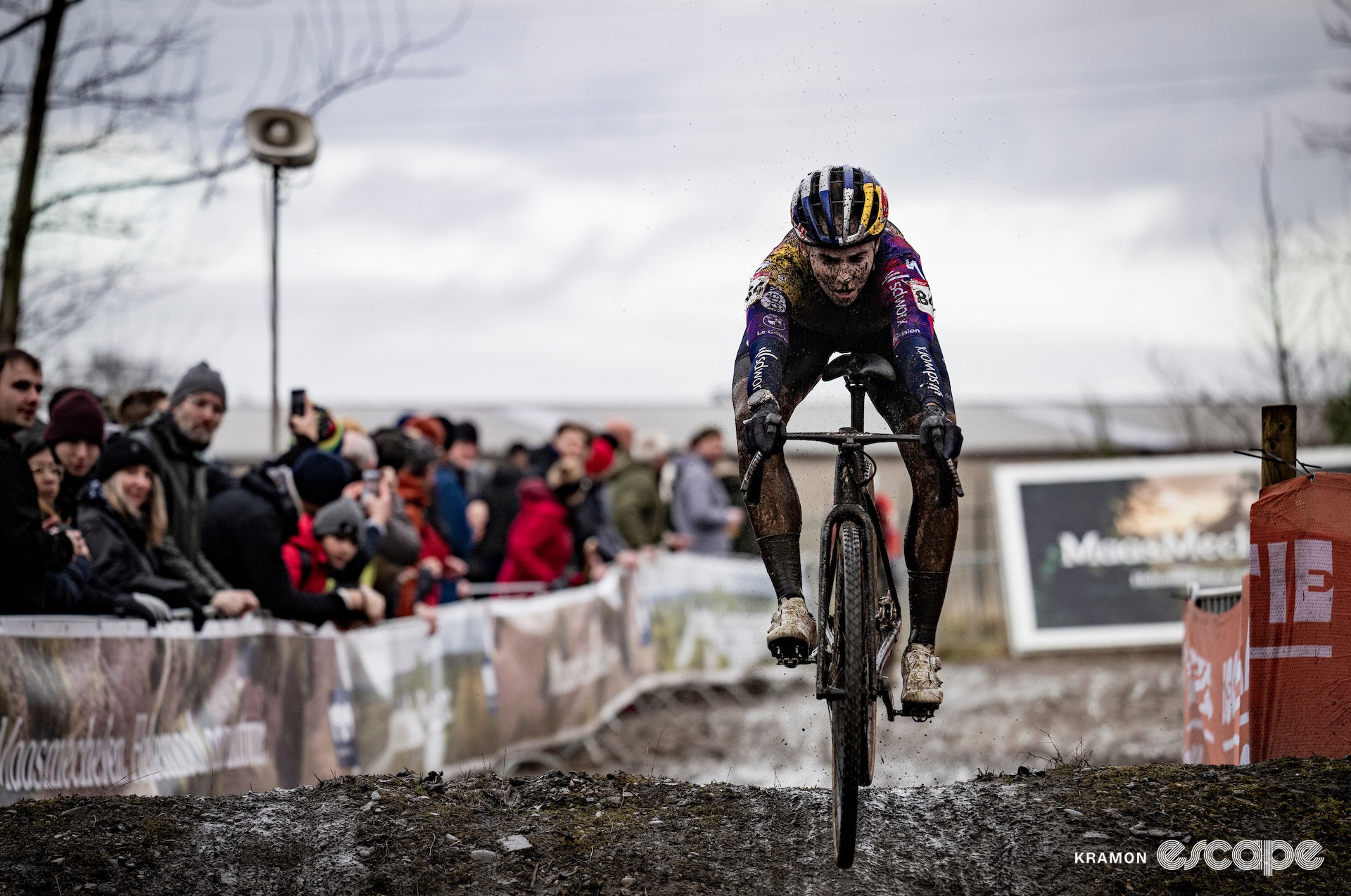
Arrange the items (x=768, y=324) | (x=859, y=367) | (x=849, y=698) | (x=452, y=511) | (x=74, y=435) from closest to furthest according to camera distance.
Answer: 1. (x=849, y=698)
2. (x=768, y=324)
3. (x=859, y=367)
4. (x=74, y=435)
5. (x=452, y=511)

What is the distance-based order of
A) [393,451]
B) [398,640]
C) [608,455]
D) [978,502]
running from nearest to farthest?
1. [398,640]
2. [393,451]
3. [608,455]
4. [978,502]

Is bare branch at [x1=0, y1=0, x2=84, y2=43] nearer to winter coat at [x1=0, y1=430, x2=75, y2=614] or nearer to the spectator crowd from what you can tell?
the spectator crowd

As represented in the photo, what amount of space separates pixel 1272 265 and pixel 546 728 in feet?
43.7

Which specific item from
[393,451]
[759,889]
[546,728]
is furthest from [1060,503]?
[759,889]

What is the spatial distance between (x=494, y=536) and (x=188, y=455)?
5904 millimetres

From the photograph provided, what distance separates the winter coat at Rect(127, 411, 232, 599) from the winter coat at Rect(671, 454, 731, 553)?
770 centimetres

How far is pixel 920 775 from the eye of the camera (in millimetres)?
11609

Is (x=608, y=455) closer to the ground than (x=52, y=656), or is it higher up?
higher up

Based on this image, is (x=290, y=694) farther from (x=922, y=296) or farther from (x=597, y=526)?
(x=597, y=526)

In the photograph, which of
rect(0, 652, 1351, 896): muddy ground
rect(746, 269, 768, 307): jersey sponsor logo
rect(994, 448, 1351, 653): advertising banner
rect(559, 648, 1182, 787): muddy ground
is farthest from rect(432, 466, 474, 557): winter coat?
rect(994, 448, 1351, 653): advertising banner

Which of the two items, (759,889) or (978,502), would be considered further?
(978,502)

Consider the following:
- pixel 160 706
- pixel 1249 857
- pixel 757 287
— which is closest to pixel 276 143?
pixel 160 706

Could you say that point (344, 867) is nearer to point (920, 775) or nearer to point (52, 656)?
point (52, 656)

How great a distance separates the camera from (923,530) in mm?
6316
